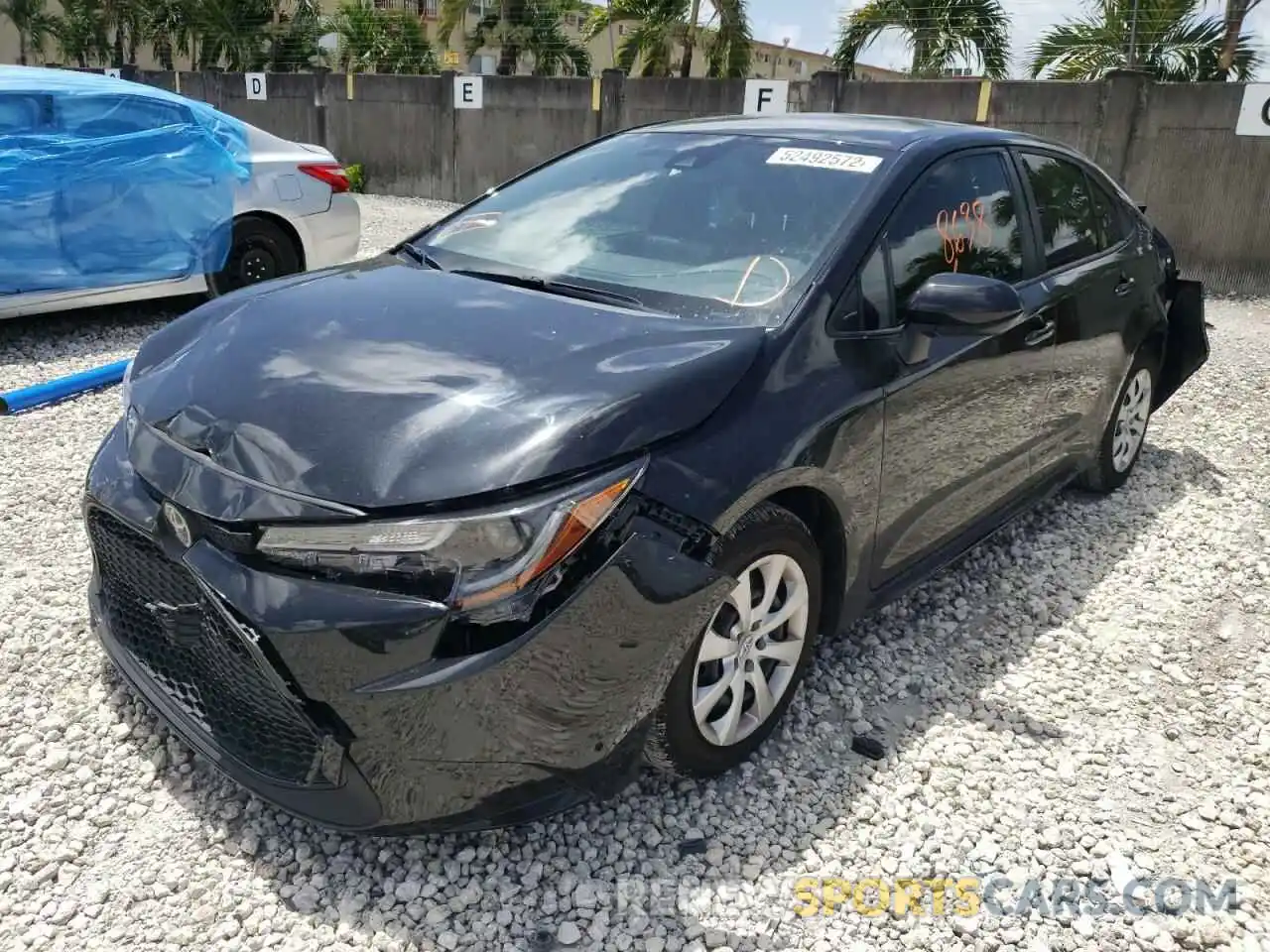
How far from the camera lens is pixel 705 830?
2.60 metres

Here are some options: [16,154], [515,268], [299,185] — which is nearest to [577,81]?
[299,185]

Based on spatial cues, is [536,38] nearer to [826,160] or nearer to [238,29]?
[238,29]

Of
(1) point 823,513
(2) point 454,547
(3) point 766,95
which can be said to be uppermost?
(3) point 766,95

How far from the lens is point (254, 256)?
697 cm

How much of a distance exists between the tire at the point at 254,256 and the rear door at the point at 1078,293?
489 cm

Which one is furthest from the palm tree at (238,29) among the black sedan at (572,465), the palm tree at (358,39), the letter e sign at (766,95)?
the black sedan at (572,465)

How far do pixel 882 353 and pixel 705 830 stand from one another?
1369 millimetres

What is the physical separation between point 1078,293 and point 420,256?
8.05 ft

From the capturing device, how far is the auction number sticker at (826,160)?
319 centimetres

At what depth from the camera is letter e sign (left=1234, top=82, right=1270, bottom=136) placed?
9.88 meters

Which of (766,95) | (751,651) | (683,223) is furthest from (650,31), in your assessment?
(751,651)

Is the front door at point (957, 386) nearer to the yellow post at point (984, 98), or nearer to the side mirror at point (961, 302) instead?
the side mirror at point (961, 302)

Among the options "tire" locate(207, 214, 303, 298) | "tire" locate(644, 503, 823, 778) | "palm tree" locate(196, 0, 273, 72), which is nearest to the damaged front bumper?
"tire" locate(644, 503, 823, 778)

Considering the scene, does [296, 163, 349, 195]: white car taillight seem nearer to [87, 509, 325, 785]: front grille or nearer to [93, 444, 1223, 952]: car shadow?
[93, 444, 1223, 952]: car shadow
